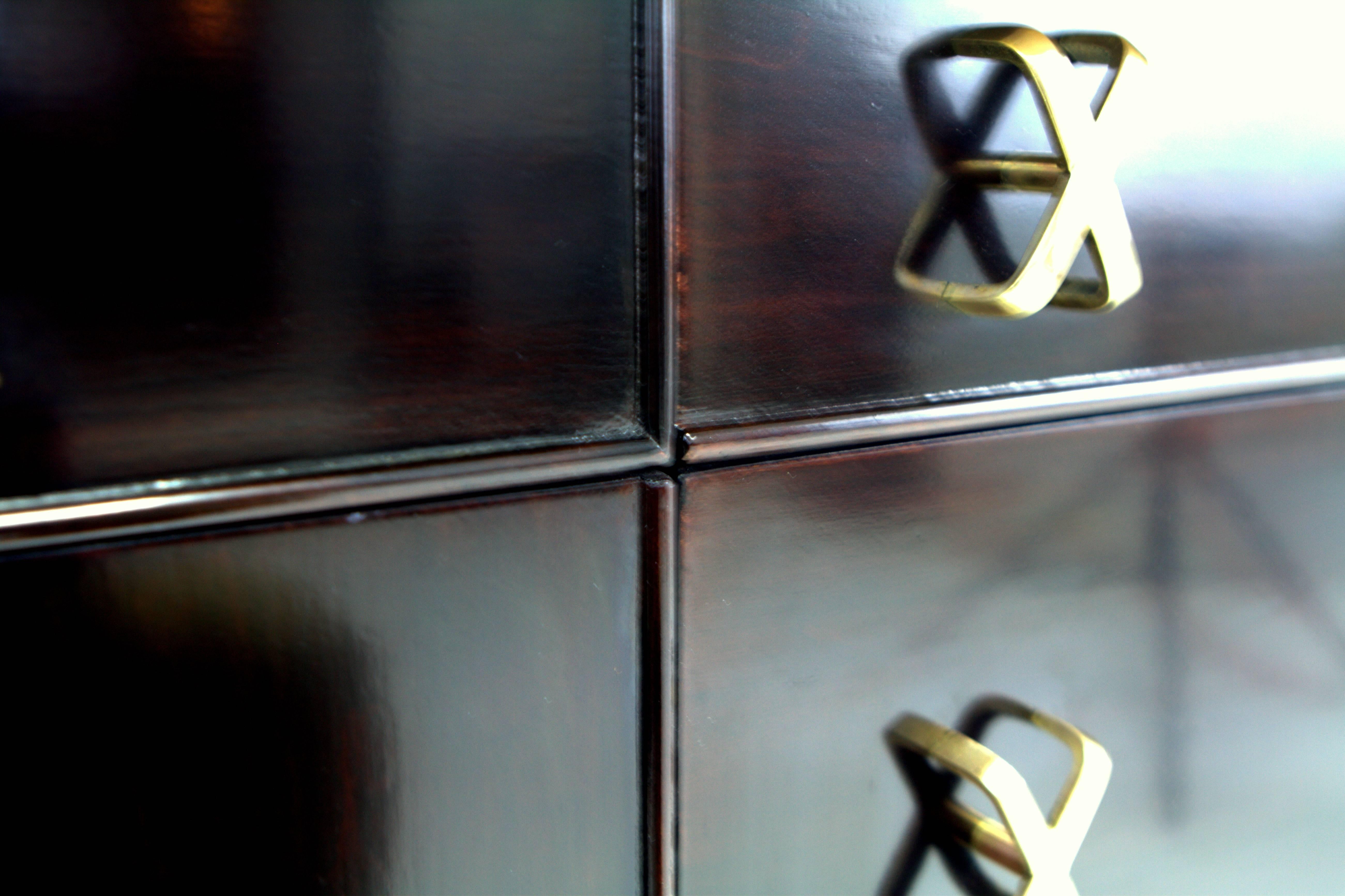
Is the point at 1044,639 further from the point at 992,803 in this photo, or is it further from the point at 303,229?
the point at 303,229

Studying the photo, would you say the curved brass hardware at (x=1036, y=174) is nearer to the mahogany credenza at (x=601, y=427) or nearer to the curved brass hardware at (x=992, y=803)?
the mahogany credenza at (x=601, y=427)

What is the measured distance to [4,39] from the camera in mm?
175

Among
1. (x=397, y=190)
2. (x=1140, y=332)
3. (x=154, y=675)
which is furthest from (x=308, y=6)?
(x=1140, y=332)

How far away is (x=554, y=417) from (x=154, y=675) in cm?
10

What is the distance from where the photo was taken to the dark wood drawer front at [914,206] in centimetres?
24

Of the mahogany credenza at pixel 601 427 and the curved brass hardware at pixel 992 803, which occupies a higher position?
the mahogany credenza at pixel 601 427

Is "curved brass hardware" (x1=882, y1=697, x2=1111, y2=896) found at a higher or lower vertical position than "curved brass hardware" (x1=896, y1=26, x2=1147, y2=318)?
lower

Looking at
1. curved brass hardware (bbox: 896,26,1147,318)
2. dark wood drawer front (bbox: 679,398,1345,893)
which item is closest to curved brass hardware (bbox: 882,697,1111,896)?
dark wood drawer front (bbox: 679,398,1345,893)

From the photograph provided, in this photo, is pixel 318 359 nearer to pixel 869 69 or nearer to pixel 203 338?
pixel 203 338

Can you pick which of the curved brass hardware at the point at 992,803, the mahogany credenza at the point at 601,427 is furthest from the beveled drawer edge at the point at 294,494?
the curved brass hardware at the point at 992,803

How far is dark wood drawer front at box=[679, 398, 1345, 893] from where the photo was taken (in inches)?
10.3

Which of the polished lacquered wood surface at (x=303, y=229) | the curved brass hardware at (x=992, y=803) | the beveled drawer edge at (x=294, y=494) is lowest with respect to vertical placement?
the curved brass hardware at (x=992, y=803)

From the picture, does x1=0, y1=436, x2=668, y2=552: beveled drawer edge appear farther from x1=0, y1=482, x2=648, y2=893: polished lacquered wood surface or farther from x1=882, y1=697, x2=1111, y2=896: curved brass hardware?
x1=882, y1=697, x2=1111, y2=896: curved brass hardware

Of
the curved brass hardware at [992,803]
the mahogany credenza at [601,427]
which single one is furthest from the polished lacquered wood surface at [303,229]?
the curved brass hardware at [992,803]
